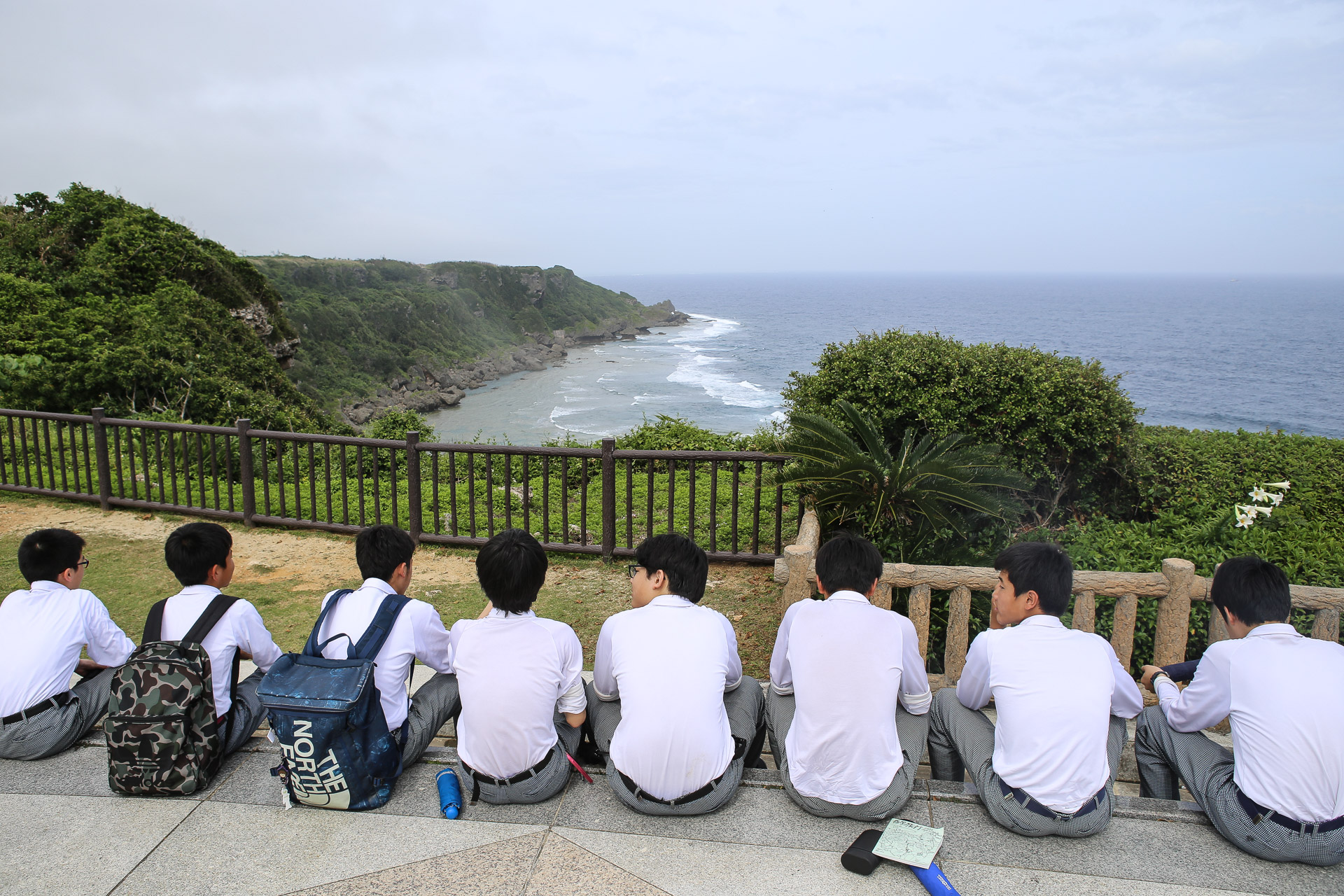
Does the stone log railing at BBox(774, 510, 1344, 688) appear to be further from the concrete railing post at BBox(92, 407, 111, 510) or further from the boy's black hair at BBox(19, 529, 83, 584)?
the concrete railing post at BBox(92, 407, 111, 510)

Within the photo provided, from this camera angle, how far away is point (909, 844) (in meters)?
2.81

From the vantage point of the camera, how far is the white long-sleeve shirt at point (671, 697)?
9.36ft

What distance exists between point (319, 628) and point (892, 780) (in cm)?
218

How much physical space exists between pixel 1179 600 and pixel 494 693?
321 cm

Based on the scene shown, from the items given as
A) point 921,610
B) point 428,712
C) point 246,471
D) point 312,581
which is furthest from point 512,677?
point 246,471

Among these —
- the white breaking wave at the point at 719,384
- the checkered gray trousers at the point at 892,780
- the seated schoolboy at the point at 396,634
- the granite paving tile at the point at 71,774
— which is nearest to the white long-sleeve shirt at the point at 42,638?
the granite paving tile at the point at 71,774

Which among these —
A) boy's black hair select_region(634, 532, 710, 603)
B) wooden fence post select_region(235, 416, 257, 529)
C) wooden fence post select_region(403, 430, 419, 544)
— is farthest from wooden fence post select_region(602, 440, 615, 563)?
wooden fence post select_region(235, 416, 257, 529)

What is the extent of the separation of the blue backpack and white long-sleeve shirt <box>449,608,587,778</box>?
30 centimetres

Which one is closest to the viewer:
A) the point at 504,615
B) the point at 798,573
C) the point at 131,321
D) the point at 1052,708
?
the point at 1052,708

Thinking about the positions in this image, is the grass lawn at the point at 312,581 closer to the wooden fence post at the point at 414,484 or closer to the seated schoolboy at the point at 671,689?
the wooden fence post at the point at 414,484

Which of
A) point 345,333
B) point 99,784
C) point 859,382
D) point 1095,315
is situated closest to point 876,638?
point 99,784

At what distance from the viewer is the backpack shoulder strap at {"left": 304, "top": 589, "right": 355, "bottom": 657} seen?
9.98 ft

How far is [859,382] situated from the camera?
6676 mm

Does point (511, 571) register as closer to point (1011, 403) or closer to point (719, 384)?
point (1011, 403)
